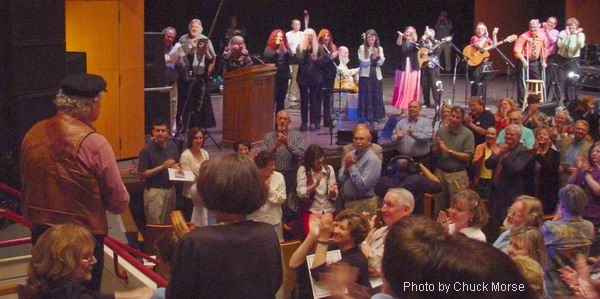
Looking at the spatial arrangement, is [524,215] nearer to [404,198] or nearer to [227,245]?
[404,198]

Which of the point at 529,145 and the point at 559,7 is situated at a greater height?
the point at 559,7

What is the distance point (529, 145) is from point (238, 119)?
12.6 ft

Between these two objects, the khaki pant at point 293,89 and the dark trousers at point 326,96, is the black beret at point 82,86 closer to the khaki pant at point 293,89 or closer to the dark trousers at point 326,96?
the dark trousers at point 326,96

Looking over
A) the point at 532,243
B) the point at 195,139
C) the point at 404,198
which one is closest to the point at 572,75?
the point at 195,139

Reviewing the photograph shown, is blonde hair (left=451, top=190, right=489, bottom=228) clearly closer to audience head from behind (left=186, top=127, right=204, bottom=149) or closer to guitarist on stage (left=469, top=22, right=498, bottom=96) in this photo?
audience head from behind (left=186, top=127, right=204, bottom=149)

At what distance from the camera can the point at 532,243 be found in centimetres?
473

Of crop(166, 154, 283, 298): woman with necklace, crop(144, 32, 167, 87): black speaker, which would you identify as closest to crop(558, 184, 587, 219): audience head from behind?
crop(166, 154, 283, 298): woman with necklace

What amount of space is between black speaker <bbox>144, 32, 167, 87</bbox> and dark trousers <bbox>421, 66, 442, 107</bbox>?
5253 millimetres

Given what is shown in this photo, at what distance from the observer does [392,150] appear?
1072 cm

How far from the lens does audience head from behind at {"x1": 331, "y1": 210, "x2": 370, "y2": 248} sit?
4.55m

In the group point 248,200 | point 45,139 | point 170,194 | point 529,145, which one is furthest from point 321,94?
point 248,200

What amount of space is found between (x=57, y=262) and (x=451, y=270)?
1.86m

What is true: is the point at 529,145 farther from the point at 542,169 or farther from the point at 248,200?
the point at 248,200

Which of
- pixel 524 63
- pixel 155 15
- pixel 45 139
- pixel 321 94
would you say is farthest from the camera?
pixel 155 15
